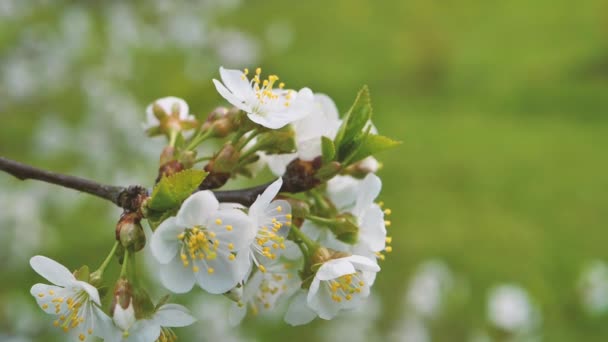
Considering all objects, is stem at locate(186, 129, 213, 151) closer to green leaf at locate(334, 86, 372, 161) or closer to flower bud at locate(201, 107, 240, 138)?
flower bud at locate(201, 107, 240, 138)

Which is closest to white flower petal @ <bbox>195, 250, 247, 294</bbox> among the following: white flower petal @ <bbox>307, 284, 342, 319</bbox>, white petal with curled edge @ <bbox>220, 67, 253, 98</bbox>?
white flower petal @ <bbox>307, 284, 342, 319</bbox>

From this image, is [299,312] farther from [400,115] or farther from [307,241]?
[400,115]

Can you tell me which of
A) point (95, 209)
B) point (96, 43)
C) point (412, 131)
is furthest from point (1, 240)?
point (412, 131)

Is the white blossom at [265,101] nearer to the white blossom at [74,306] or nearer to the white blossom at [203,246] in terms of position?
the white blossom at [203,246]

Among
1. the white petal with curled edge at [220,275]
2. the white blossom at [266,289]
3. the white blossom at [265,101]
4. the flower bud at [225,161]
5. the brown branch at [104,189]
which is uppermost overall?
the white blossom at [265,101]

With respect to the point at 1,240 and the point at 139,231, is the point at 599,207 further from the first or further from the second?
the point at 139,231

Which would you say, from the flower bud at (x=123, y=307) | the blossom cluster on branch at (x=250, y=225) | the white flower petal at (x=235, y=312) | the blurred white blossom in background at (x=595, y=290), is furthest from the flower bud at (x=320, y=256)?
the blurred white blossom in background at (x=595, y=290)
